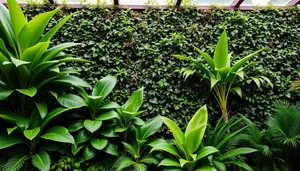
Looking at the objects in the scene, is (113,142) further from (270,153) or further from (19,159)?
(270,153)

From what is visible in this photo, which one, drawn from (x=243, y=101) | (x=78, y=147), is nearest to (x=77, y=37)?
(x=78, y=147)

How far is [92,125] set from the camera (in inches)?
95.5

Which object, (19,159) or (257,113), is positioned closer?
(19,159)

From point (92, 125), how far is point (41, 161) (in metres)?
0.56

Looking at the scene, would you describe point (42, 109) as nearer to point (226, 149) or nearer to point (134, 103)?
point (134, 103)

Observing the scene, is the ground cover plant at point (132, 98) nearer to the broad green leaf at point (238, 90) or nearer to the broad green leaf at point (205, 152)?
the broad green leaf at point (205, 152)

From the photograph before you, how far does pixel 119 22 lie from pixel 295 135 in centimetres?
266

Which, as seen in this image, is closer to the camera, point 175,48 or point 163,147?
point 163,147

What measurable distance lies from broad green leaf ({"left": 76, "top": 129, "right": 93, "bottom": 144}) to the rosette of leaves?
178mm

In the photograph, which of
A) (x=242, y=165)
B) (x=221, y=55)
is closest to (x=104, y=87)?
(x=221, y=55)

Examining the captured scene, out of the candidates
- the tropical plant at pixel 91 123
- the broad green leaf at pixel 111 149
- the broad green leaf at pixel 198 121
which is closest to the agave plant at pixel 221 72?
the broad green leaf at pixel 198 121

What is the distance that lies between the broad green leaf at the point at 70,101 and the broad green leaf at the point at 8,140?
53cm

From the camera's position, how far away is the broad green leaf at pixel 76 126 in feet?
8.22

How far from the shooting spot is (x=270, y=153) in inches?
97.5
